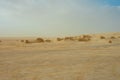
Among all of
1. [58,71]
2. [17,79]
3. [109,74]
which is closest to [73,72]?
[58,71]

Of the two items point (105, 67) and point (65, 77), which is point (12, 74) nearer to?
point (65, 77)

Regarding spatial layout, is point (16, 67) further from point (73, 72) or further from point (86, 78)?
point (86, 78)

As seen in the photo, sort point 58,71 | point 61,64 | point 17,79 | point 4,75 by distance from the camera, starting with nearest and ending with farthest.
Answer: point 17,79
point 4,75
point 58,71
point 61,64

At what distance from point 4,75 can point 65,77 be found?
2.33 meters

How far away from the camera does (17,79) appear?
8.87 meters

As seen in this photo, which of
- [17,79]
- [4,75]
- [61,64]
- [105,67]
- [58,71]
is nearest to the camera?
[17,79]

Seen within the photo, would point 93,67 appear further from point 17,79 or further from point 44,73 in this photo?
point 17,79

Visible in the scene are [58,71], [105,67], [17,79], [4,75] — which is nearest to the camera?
[17,79]

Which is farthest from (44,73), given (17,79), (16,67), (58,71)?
(16,67)

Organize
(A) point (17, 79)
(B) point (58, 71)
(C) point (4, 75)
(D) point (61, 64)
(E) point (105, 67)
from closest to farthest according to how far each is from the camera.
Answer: (A) point (17, 79)
(C) point (4, 75)
(B) point (58, 71)
(E) point (105, 67)
(D) point (61, 64)

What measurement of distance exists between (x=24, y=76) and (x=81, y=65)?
343 centimetres

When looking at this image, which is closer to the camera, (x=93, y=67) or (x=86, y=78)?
(x=86, y=78)

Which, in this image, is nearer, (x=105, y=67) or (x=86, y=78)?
(x=86, y=78)

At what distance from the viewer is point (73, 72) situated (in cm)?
1006
